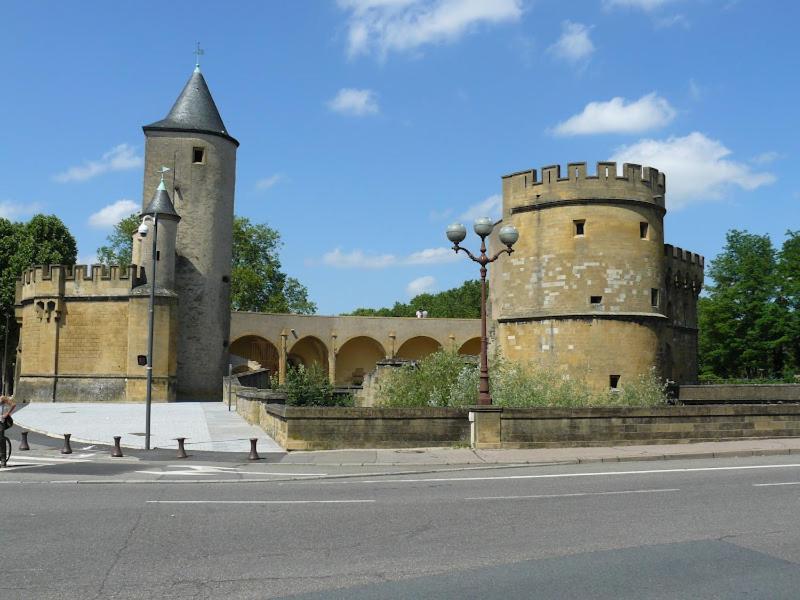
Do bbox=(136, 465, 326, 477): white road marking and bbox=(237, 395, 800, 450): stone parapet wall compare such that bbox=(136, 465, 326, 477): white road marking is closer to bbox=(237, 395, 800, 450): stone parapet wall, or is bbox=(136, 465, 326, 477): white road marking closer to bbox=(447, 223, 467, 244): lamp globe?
bbox=(237, 395, 800, 450): stone parapet wall

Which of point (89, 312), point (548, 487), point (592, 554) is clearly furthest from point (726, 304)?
point (592, 554)

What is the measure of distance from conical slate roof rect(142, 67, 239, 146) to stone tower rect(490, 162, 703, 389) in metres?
20.5

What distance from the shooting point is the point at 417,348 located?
61.5m

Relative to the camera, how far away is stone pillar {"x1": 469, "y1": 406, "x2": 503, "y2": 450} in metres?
16.2

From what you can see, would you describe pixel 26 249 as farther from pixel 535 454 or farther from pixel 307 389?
pixel 535 454

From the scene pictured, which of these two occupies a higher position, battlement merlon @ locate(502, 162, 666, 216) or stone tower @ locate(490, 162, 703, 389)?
battlement merlon @ locate(502, 162, 666, 216)

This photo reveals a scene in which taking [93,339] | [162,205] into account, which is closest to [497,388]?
[162,205]

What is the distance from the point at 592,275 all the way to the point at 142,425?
59.0ft

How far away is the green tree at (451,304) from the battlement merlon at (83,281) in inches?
1979

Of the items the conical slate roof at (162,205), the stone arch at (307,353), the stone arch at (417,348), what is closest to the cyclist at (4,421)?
the conical slate roof at (162,205)

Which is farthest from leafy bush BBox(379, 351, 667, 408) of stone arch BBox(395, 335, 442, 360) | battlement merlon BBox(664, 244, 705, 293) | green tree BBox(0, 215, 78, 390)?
green tree BBox(0, 215, 78, 390)

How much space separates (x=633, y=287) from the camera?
32.2m

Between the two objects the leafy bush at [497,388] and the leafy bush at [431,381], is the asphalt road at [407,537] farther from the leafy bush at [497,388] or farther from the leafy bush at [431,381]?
the leafy bush at [431,381]

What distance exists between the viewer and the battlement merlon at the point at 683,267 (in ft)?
129
